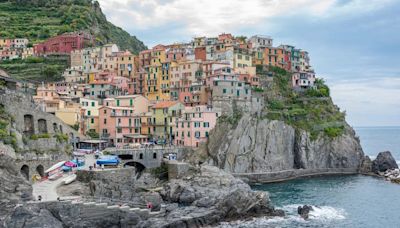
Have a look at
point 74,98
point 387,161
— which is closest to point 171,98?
point 74,98

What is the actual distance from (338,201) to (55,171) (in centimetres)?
3347

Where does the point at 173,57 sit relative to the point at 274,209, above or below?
above

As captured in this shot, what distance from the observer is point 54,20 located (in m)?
132

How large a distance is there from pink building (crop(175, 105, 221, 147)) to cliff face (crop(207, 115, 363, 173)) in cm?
134

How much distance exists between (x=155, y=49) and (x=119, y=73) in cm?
803

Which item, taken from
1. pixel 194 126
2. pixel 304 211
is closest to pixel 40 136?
pixel 194 126

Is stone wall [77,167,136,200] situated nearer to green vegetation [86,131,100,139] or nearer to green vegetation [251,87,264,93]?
green vegetation [86,131,100,139]

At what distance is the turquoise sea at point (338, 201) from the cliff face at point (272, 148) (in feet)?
13.2

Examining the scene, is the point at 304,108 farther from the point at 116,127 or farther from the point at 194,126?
the point at 116,127

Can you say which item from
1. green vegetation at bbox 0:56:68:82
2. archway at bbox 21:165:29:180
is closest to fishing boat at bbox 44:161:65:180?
archway at bbox 21:165:29:180

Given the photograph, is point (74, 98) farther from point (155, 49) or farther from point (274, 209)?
point (274, 209)

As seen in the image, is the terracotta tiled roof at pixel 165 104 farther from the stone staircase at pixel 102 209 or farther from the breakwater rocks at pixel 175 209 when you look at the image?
the stone staircase at pixel 102 209

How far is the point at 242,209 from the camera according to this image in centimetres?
5741

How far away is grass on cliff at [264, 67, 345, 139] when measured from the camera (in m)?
93.2
